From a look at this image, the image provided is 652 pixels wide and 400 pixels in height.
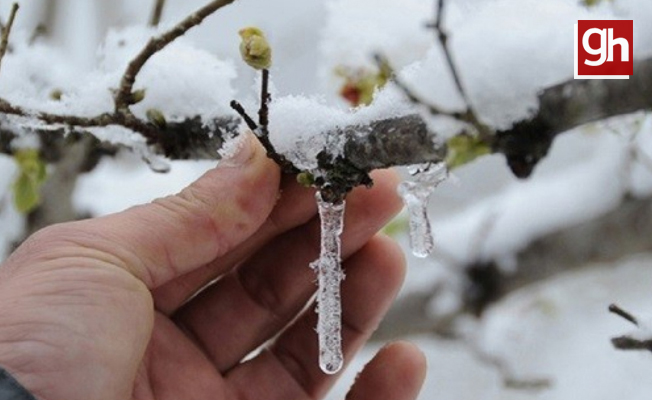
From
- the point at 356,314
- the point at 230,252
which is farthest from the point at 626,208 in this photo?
the point at 230,252

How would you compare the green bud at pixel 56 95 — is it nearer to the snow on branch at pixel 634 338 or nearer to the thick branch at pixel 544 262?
the snow on branch at pixel 634 338

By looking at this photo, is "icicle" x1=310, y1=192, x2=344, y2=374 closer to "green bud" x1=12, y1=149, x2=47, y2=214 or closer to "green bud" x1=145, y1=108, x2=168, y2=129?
"green bud" x1=145, y1=108, x2=168, y2=129

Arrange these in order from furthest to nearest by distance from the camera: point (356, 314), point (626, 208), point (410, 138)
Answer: point (626, 208), point (356, 314), point (410, 138)

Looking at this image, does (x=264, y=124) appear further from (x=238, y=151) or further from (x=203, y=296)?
(x=203, y=296)

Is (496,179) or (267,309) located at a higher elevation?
(267,309)

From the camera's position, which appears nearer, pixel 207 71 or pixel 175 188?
pixel 207 71

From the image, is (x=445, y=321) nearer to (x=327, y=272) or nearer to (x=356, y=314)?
(x=356, y=314)
